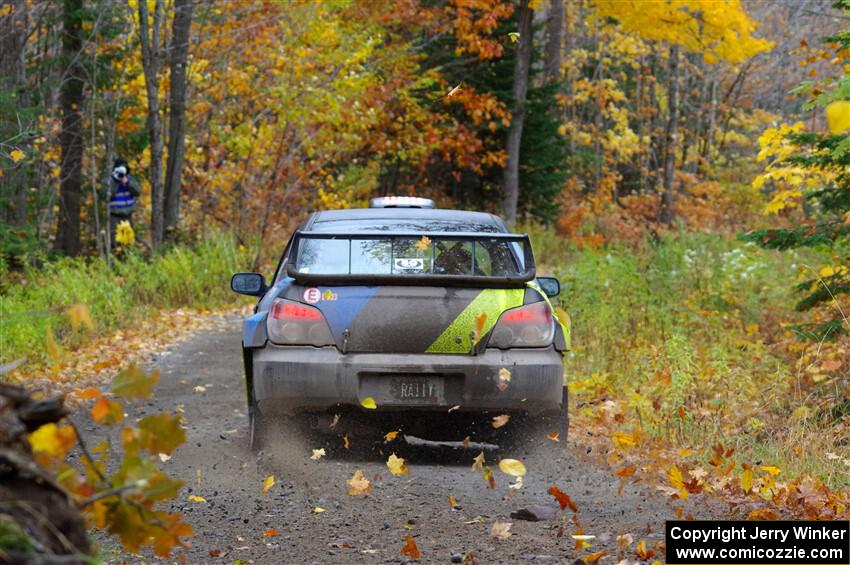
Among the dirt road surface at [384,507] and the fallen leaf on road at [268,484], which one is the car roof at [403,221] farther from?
the fallen leaf on road at [268,484]

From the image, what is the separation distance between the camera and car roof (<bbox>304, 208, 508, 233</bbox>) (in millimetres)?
7516

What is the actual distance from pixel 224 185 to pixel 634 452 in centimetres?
1857

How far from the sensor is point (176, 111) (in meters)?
22.0

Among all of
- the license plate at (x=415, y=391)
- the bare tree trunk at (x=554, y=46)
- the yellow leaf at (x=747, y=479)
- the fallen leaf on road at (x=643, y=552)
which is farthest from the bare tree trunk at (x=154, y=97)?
the fallen leaf on road at (x=643, y=552)

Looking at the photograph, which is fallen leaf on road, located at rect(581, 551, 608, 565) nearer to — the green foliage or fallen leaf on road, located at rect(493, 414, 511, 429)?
fallen leaf on road, located at rect(493, 414, 511, 429)

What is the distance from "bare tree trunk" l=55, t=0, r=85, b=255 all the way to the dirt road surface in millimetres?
14773

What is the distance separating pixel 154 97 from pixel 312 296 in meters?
14.4

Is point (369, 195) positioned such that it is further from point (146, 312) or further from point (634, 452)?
point (634, 452)

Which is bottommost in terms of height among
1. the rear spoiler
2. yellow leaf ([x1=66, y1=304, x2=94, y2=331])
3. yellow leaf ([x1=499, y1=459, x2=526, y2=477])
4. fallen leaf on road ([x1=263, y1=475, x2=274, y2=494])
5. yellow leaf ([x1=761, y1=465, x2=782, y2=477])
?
fallen leaf on road ([x1=263, y1=475, x2=274, y2=494])

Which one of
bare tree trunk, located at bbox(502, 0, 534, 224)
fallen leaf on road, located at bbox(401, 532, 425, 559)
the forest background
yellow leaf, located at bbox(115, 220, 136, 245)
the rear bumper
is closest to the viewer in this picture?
fallen leaf on road, located at bbox(401, 532, 425, 559)

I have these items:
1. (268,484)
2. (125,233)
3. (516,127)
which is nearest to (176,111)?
(125,233)

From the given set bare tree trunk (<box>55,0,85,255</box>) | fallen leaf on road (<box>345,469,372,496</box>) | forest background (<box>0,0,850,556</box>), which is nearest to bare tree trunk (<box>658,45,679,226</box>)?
forest background (<box>0,0,850,556</box>)

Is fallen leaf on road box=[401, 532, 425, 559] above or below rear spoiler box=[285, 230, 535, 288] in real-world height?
below

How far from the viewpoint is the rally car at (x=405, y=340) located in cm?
673
